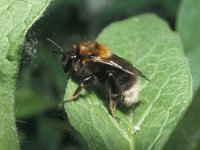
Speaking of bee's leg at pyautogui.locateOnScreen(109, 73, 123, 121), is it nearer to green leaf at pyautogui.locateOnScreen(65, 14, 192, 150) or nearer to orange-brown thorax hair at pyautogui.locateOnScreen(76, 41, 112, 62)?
green leaf at pyautogui.locateOnScreen(65, 14, 192, 150)

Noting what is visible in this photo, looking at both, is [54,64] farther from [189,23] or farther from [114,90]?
[114,90]

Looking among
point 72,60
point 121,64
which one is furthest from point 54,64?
Result: point 121,64

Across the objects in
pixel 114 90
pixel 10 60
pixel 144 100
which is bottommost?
pixel 114 90

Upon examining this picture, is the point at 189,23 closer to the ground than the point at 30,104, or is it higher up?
higher up

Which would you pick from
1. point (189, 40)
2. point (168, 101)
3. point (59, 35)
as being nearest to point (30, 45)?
point (168, 101)

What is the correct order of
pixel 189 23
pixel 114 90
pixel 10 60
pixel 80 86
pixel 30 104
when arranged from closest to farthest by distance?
1. pixel 10 60
2. pixel 80 86
3. pixel 114 90
4. pixel 189 23
5. pixel 30 104

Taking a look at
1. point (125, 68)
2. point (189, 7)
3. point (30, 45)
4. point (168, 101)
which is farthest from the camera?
point (189, 7)

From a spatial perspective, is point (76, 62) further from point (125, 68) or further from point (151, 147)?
point (151, 147)

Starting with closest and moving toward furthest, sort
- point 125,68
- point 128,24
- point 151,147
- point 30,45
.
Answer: point 151,147
point 125,68
point 30,45
point 128,24
